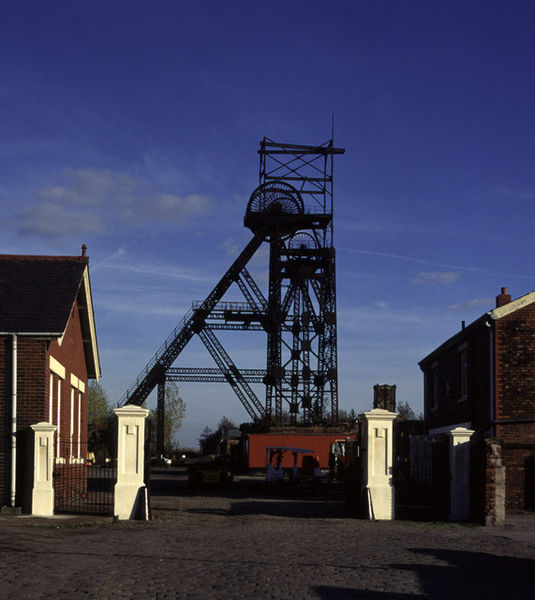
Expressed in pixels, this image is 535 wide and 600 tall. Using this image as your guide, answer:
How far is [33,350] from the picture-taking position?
17578 millimetres

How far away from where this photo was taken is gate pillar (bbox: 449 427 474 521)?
16531 millimetres

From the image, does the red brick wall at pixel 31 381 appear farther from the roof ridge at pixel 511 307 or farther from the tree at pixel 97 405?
the tree at pixel 97 405

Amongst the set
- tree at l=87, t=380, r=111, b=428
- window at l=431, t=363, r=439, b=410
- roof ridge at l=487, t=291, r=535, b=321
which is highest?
roof ridge at l=487, t=291, r=535, b=321

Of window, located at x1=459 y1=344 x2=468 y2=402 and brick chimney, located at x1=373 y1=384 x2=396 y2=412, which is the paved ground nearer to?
brick chimney, located at x1=373 y1=384 x2=396 y2=412

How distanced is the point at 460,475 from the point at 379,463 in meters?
1.66

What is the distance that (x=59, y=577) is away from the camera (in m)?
9.39

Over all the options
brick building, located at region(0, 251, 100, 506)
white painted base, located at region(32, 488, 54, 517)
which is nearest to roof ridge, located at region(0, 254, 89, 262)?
brick building, located at region(0, 251, 100, 506)

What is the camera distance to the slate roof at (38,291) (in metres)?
17.7

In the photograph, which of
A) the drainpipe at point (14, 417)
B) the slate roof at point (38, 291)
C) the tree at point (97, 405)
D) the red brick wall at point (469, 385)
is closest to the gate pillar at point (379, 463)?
the red brick wall at point (469, 385)

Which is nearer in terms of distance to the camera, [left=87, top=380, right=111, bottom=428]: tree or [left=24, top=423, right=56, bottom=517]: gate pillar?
[left=24, top=423, right=56, bottom=517]: gate pillar

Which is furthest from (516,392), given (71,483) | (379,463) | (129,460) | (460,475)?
(71,483)

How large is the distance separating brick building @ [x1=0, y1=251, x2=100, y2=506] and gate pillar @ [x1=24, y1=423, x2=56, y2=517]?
527 mm

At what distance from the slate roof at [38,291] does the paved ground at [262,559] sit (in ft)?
13.9

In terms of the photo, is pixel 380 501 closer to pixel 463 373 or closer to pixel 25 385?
pixel 25 385
